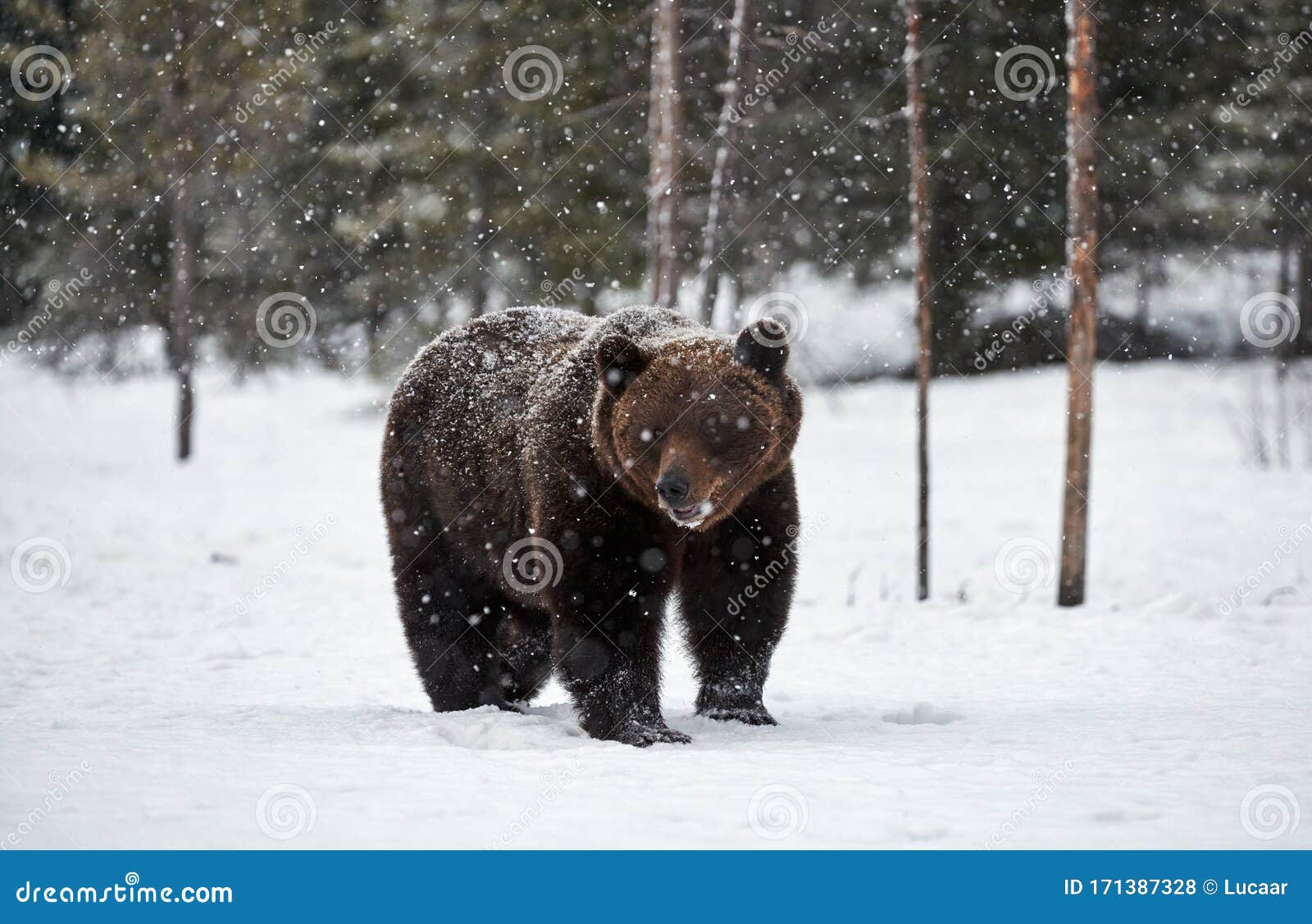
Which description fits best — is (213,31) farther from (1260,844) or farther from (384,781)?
(1260,844)

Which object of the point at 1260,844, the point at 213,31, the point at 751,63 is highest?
the point at 213,31

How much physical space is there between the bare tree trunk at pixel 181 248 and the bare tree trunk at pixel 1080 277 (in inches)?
554

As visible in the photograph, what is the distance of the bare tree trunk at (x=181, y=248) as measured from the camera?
18594 mm

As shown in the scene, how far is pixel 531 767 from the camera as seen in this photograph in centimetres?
474

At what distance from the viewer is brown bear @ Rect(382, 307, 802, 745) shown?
17.7ft

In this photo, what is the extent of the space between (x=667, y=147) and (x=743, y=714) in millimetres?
7558

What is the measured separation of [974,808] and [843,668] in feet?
13.0

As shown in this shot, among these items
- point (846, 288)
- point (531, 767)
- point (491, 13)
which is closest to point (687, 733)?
point (531, 767)

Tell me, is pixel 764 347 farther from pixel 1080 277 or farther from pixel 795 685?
pixel 1080 277

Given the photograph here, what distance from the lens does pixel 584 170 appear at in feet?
59.4

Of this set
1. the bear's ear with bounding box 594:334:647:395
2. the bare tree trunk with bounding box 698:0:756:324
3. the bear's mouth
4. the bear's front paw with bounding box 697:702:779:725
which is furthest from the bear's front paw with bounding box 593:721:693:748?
the bare tree trunk with bounding box 698:0:756:324

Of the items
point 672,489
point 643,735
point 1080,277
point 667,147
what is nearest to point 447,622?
point 643,735

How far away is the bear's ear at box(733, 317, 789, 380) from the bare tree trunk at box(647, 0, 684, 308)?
6512 mm

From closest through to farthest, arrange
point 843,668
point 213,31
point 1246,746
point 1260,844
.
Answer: point 1260,844 < point 1246,746 < point 843,668 < point 213,31
